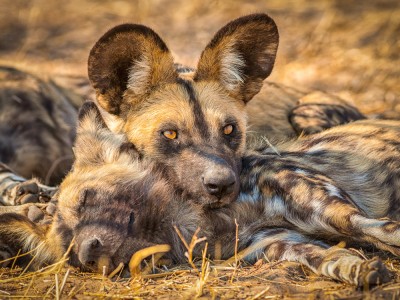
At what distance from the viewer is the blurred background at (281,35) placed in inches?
203

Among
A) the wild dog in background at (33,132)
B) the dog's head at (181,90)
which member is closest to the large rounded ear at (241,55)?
the dog's head at (181,90)

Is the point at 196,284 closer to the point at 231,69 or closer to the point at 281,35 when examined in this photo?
the point at 231,69

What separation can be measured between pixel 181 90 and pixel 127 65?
257 millimetres

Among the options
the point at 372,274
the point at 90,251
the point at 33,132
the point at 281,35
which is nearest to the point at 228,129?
the point at 90,251

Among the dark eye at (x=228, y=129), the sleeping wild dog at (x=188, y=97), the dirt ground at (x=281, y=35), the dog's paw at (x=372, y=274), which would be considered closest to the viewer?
the dog's paw at (x=372, y=274)

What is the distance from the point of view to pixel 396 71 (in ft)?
16.8

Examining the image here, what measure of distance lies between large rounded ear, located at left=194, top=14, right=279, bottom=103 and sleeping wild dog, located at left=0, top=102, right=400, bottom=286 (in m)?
0.41

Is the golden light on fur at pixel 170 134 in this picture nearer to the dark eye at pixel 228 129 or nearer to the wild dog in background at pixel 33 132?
the dark eye at pixel 228 129

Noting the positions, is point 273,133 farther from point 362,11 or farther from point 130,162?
point 362,11

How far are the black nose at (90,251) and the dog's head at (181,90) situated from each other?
50 cm

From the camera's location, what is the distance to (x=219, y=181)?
2.41 m

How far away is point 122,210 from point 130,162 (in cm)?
37

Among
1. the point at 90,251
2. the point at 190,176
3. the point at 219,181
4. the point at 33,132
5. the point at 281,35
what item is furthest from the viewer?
the point at 281,35

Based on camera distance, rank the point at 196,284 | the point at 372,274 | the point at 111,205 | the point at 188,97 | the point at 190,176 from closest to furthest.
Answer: the point at 372,274, the point at 196,284, the point at 111,205, the point at 190,176, the point at 188,97
